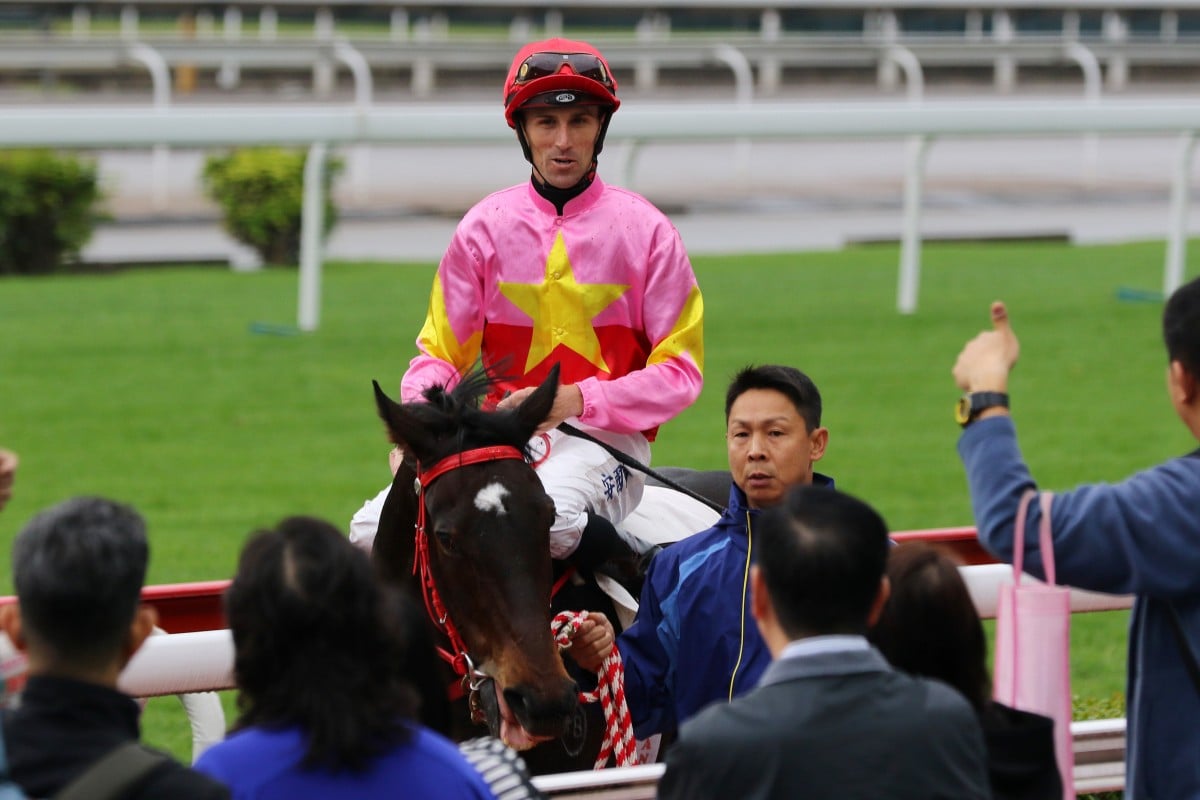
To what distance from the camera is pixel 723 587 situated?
10.1 feet

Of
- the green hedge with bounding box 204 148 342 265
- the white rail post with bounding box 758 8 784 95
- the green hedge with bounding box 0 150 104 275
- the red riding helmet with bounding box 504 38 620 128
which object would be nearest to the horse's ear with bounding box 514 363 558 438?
the red riding helmet with bounding box 504 38 620 128

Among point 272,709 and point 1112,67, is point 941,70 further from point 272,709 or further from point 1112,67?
point 272,709

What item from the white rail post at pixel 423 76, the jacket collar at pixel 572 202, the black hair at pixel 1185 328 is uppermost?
the white rail post at pixel 423 76

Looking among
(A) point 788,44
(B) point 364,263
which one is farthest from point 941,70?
(B) point 364,263

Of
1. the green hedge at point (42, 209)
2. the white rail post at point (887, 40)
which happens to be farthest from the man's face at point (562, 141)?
the white rail post at point (887, 40)

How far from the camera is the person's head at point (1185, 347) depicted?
2305 millimetres

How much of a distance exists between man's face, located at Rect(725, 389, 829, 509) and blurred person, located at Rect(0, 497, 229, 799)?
4.48ft

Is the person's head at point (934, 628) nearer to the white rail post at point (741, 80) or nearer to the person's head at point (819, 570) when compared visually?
the person's head at point (819, 570)

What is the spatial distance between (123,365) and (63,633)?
7.38 meters

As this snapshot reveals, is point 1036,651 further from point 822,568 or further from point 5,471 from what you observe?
point 5,471

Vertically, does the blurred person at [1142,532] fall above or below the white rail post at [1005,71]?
below

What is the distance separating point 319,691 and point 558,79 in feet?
6.18

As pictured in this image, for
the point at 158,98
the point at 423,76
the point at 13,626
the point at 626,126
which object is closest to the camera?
the point at 13,626

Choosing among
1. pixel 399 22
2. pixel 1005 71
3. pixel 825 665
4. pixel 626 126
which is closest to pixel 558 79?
pixel 825 665
